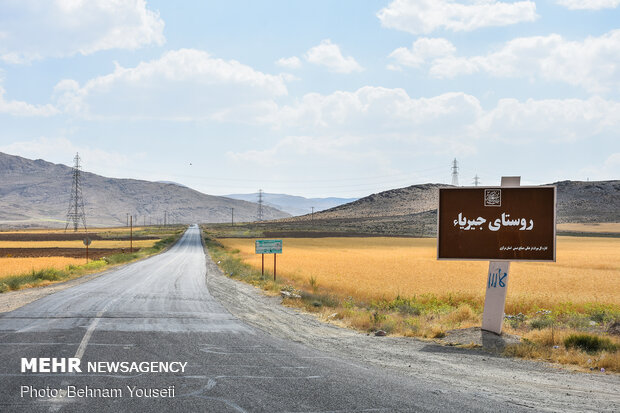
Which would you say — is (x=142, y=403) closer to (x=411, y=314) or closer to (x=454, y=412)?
(x=454, y=412)

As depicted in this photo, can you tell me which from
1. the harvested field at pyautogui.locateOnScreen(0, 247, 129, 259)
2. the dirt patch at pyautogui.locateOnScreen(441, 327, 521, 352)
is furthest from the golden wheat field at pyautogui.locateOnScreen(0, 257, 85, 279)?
the dirt patch at pyautogui.locateOnScreen(441, 327, 521, 352)

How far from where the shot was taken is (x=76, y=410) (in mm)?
6988

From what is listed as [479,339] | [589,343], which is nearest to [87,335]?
[479,339]

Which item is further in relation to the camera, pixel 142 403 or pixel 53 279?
pixel 53 279

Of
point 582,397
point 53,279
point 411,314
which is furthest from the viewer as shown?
point 53,279

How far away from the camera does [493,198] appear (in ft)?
46.0

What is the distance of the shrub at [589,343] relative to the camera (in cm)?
1177

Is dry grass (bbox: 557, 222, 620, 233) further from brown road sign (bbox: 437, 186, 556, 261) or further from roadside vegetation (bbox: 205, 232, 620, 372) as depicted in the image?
brown road sign (bbox: 437, 186, 556, 261)

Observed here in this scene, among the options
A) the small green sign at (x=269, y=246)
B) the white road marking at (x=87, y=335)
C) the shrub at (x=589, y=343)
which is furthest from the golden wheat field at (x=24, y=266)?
the shrub at (x=589, y=343)

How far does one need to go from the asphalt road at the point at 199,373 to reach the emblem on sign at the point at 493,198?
638cm

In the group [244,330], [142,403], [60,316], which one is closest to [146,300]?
[60,316]

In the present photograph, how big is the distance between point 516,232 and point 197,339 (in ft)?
29.8

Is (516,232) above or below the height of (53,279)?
above

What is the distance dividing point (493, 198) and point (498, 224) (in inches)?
29.4
